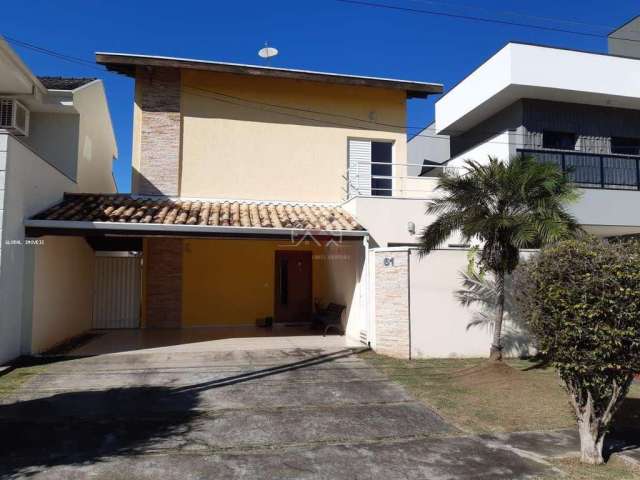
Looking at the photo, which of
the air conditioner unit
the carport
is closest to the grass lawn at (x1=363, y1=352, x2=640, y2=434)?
the carport

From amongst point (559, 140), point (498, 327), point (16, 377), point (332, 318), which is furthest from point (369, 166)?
point (16, 377)

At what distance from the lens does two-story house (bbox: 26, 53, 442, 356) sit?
561 inches

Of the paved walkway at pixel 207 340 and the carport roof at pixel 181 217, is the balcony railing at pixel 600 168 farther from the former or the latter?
the paved walkway at pixel 207 340

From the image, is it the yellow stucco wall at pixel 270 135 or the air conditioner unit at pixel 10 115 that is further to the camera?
the yellow stucco wall at pixel 270 135

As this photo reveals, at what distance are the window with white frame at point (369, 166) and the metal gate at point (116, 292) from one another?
24.4 ft

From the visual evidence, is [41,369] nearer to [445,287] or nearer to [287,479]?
[287,479]

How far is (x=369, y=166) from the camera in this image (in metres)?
15.9

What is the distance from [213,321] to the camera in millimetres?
15641

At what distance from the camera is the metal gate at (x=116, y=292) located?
15.1 meters

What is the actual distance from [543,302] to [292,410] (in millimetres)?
3872

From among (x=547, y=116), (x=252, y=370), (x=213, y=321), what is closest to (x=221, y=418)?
(x=252, y=370)

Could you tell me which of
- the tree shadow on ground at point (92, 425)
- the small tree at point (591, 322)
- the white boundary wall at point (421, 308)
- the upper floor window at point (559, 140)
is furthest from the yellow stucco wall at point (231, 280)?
the small tree at point (591, 322)

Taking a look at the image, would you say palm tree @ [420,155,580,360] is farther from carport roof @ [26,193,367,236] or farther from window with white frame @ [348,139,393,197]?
window with white frame @ [348,139,393,197]

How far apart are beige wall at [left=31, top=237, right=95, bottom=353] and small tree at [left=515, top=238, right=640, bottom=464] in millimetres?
9875
